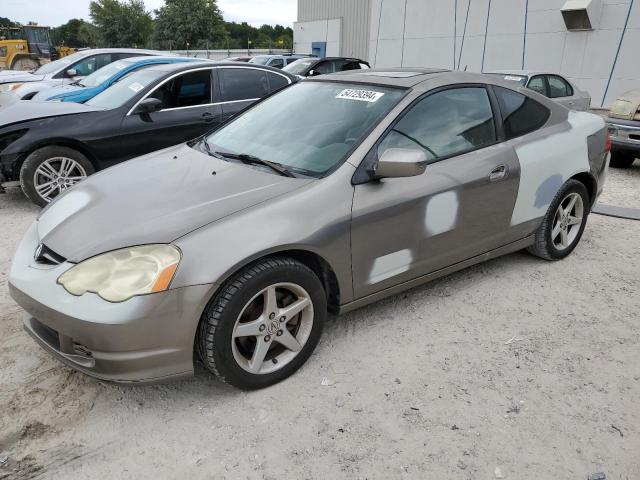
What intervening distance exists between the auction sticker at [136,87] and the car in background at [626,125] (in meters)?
6.29

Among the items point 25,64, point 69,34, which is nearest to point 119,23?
point 69,34

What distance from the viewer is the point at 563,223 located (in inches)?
165

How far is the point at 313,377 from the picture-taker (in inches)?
110

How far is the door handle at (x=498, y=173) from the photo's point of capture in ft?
11.1

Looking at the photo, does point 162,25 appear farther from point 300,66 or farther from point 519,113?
point 519,113

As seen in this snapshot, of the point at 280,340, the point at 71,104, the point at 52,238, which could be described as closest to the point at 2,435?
the point at 52,238

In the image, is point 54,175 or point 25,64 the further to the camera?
point 25,64

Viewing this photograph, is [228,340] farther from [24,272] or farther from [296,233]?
[24,272]

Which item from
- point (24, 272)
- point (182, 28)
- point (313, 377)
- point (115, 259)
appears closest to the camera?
point (115, 259)

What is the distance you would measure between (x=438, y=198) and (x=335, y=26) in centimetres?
2428

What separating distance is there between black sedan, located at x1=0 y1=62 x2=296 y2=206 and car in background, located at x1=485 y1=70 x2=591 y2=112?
483 cm

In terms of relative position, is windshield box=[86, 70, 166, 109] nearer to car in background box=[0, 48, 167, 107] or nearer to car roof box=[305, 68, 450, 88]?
car roof box=[305, 68, 450, 88]

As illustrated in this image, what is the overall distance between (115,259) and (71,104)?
14.5 feet

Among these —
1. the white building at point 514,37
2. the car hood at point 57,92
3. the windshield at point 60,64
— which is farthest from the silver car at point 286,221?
the white building at point 514,37
